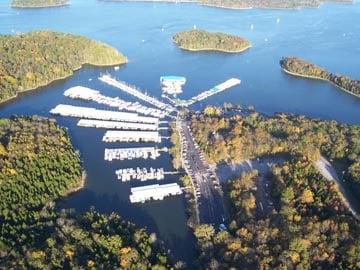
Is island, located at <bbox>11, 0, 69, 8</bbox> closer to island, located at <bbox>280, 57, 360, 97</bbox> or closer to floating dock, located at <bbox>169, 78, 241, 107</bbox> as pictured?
island, located at <bbox>280, 57, 360, 97</bbox>

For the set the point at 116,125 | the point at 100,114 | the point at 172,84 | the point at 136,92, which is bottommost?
the point at 116,125

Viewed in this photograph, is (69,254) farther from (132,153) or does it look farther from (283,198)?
(283,198)

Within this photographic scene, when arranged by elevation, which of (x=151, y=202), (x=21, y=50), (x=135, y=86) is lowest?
(x=151, y=202)

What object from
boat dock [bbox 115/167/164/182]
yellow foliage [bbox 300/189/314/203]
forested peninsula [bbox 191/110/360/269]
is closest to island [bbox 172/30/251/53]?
forested peninsula [bbox 191/110/360/269]

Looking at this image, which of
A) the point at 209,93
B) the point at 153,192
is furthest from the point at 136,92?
the point at 153,192

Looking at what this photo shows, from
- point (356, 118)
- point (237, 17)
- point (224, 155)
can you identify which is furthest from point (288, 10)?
point (224, 155)

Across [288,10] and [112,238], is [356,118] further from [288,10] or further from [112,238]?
[288,10]
